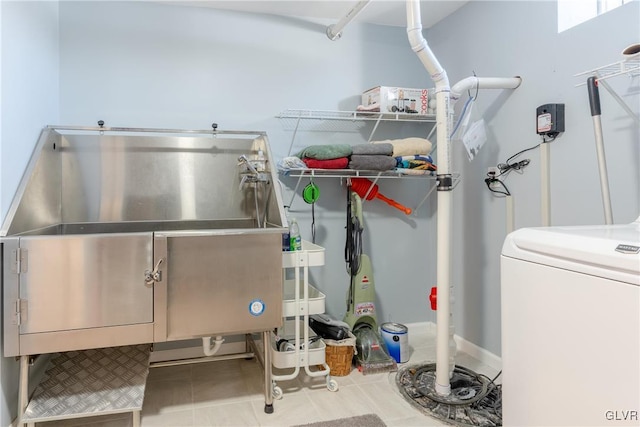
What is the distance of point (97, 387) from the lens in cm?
186

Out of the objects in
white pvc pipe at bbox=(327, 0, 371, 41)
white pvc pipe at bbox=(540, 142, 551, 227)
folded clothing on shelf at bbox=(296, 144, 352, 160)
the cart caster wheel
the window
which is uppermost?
white pvc pipe at bbox=(327, 0, 371, 41)

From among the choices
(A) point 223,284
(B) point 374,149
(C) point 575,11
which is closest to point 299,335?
(A) point 223,284

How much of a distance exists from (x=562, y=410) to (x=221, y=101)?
246 cm

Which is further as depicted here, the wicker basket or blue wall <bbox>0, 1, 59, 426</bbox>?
the wicker basket

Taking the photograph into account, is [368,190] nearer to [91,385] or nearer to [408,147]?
[408,147]

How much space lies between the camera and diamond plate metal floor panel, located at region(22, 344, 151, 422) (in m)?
1.71

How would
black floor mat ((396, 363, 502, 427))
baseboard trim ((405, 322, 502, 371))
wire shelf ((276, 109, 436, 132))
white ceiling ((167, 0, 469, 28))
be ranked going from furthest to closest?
wire shelf ((276, 109, 436, 132))
white ceiling ((167, 0, 469, 28))
baseboard trim ((405, 322, 502, 371))
black floor mat ((396, 363, 502, 427))

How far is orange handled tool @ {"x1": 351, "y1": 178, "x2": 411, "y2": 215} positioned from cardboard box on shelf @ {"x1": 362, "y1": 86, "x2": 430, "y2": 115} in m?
0.51

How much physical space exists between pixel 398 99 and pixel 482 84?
61 cm

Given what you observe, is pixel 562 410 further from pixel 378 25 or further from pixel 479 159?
pixel 378 25

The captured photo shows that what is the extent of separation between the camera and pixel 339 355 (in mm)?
2418

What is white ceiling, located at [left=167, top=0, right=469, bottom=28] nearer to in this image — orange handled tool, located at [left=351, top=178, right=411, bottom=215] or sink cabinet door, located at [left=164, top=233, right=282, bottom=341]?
orange handled tool, located at [left=351, top=178, right=411, bottom=215]

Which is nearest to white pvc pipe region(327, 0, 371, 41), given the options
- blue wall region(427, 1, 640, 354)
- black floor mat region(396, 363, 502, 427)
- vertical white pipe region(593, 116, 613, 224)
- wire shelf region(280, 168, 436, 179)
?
blue wall region(427, 1, 640, 354)

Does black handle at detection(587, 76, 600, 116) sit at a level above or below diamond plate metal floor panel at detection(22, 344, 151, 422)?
above
